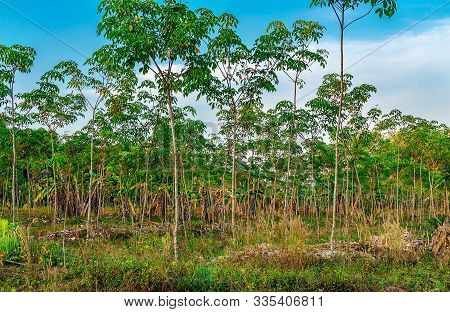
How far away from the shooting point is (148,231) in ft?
39.7

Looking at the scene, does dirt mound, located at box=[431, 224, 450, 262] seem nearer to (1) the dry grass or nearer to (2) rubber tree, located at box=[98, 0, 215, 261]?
(1) the dry grass

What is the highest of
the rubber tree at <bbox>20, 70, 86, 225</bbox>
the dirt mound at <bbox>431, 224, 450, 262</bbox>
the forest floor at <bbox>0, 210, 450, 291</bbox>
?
the rubber tree at <bbox>20, 70, 86, 225</bbox>

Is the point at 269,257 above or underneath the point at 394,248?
underneath

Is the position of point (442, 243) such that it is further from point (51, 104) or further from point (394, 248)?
point (51, 104)

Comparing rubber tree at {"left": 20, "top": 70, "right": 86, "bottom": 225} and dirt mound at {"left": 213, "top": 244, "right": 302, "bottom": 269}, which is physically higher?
rubber tree at {"left": 20, "top": 70, "right": 86, "bottom": 225}

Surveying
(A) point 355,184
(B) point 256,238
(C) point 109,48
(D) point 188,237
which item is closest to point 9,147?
(D) point 188,237

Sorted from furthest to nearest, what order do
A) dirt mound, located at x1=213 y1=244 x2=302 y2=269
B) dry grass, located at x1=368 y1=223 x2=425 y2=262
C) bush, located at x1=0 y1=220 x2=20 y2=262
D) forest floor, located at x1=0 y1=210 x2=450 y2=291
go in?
dry grass, located at x1=368 y1=223 x2=425 y2=262 → bush, located at x1=0 y1=220 x2=20 y2=262 → dirt mound, located at x1=213 y1=244 x2=302 y2=269 → forest floor, located at x1=0 y1=210 x2=450 y2=291

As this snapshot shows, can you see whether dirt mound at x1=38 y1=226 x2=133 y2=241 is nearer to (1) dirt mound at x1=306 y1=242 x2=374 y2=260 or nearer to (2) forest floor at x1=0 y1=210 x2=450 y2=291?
(2) forest floor at x1=0 y1=210 x2=450 y2=291

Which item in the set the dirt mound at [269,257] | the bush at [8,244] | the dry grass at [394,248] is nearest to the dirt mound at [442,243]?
the dry grass at [394,248]

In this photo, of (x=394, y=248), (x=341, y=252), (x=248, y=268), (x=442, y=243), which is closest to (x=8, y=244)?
(x=248, y=268)

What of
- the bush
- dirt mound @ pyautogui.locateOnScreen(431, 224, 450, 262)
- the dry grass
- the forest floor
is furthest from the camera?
dirt mound @ pyautogui.locateOnScreen(431, 224, 450, 262)

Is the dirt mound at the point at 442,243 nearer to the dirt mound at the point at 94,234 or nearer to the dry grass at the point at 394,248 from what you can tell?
the dry grass at the point at 394,248

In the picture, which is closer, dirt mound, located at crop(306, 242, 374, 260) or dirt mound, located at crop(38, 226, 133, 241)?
dirt mound, located at crop(306, 242, 374, 260)

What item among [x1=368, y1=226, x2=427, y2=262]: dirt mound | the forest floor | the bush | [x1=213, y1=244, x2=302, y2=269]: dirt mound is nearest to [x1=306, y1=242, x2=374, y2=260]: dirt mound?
the forest floor
